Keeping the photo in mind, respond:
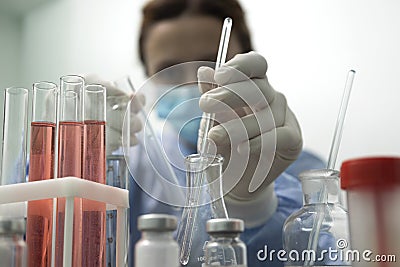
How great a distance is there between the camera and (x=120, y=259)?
0.56m

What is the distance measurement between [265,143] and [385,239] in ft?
0.94

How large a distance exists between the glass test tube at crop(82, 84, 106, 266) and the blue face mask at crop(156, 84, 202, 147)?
154 mm

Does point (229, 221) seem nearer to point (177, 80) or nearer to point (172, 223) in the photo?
point (172, 223)

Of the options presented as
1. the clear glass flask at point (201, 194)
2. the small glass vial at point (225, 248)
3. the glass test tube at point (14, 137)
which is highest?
the glass test tube at point (14, 137)

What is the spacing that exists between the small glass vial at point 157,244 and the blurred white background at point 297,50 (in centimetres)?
80

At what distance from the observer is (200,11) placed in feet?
4.07

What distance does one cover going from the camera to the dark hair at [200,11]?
4.10 ft

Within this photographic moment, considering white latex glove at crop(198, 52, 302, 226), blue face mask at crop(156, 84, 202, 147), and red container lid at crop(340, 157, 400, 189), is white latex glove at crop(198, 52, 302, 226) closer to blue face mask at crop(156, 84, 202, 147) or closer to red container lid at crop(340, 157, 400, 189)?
blue face mask at crop(156, 84, 202, 147)

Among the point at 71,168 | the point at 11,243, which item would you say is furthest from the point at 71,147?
the point at 11,243

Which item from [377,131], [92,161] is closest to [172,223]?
[92,161]

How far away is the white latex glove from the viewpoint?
0.65 meters

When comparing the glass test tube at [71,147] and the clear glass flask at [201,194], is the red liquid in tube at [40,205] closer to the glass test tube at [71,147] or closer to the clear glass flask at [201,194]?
the glass test tube at [71,147]

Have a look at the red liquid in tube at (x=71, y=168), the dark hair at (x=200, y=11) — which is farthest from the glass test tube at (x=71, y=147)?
the dark hair at (x=200, y=11)

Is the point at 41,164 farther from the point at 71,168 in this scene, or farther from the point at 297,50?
the point at 297,50
